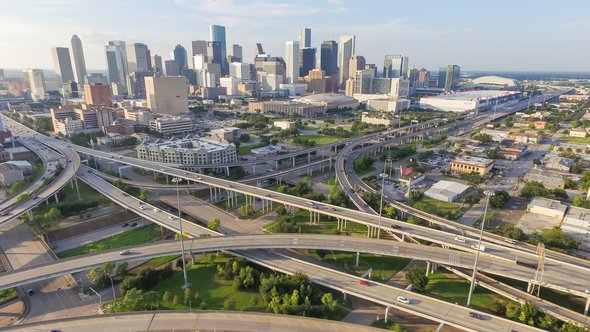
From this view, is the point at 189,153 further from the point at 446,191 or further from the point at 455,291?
the point at 455,291

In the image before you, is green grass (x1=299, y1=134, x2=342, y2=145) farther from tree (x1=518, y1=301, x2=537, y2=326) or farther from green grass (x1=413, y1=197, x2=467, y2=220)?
tree (x1=518, y1=301, x2=537, y2=326)

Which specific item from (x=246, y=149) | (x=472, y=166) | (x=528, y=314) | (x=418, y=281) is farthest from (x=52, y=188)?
(x=472, y=166)

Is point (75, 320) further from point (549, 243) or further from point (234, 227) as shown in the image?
point (549, 243)

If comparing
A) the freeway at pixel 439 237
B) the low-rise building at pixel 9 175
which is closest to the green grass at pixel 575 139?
the freeway at pixel 439 237

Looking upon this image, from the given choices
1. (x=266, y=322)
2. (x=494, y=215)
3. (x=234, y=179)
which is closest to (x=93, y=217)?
(x=234, y=179)

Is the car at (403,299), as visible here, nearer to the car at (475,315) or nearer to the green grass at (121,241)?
the car at (475,315)

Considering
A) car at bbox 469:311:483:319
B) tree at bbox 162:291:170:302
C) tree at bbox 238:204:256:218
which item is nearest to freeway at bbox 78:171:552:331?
car at bbox 469:311:483:319
